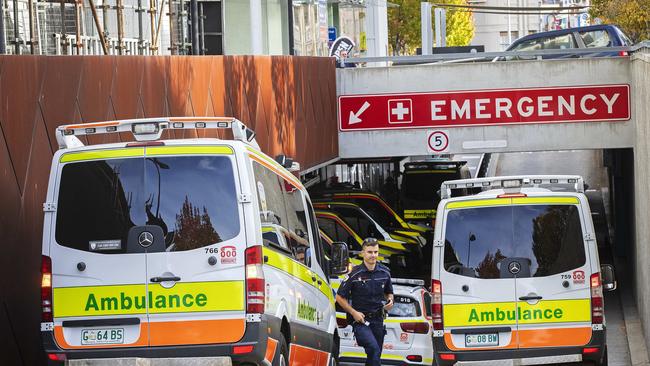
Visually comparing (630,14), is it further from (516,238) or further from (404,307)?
(516,238)

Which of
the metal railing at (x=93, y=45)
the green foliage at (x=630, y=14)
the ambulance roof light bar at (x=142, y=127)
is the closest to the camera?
the ambulance roof light bar at (x=142, y=127)

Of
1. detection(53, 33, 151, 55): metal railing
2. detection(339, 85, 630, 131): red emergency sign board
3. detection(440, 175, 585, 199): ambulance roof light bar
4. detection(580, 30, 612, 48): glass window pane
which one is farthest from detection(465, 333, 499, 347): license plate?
detection(580, 30, 612, 48): glass window pane

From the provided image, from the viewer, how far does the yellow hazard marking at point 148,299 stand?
8.85 metres

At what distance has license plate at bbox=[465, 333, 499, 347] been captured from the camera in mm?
13516

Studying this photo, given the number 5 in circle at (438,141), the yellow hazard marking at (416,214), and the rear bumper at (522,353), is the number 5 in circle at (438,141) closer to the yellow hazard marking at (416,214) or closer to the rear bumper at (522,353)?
the yellow hazard marking at (416,214)

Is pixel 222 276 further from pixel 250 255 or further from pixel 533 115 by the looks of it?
pixel 533 115

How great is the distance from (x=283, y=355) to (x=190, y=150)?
6.01 feet

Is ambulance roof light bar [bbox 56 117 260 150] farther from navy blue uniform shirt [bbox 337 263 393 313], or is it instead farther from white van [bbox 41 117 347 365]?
navy blue uniform shirt [bbox 337 263 393 313]

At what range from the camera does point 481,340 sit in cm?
1355

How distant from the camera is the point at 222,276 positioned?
8844 millimetres

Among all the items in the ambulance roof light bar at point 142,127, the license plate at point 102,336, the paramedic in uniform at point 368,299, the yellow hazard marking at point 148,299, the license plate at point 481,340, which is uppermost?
the ambulance roof light bar at point 142,127

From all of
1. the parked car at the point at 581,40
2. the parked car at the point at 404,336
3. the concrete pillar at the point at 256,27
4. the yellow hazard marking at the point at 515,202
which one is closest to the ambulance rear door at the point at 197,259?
the yellow hazard marking at the point at 515,202

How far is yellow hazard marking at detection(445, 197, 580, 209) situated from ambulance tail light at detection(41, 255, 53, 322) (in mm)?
5691

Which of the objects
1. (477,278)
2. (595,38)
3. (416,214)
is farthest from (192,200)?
(416,214)
